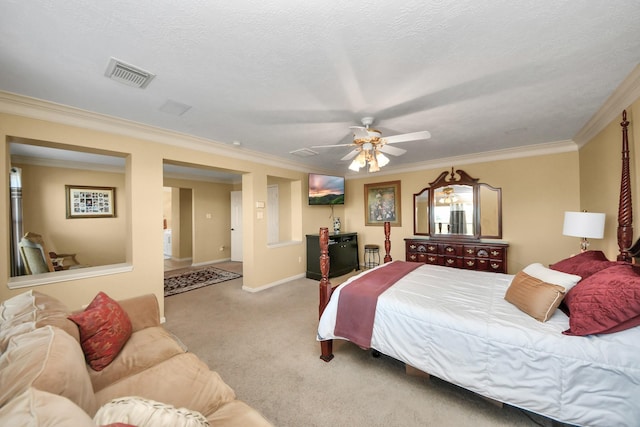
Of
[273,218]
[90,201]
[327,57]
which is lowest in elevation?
[273,218]

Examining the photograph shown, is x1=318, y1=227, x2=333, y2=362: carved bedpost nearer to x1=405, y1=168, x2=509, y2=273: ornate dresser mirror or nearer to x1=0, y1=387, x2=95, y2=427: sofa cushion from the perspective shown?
x1=0, y1=387, x2=95, y2=427: sofa cushion

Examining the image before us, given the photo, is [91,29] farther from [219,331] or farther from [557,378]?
[557,378]

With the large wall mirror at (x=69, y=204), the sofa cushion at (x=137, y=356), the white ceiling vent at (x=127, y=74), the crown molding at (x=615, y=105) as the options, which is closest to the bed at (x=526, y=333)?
the crown molding at (x=615, y=105)

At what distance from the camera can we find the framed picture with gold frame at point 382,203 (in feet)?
17.6

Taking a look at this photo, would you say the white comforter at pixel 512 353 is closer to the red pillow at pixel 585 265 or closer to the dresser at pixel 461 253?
the red pillow at pixel 585 265

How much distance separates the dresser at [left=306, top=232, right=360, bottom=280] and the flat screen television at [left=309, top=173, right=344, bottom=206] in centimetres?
74

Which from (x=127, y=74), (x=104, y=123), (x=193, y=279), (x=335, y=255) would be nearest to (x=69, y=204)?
(x=193, y=279)

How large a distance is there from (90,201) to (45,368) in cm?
559

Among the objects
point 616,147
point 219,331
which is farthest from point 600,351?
point 219,331

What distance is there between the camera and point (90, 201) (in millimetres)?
4926

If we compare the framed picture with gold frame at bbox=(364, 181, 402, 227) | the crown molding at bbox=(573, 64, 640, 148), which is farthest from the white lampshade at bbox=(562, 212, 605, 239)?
the framed picture with gold frame at bbox=(364, 181, 402, 227)

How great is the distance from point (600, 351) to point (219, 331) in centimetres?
319

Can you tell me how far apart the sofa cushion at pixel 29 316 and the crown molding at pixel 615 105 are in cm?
417

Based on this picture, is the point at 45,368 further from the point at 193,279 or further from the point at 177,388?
the point at 193,279
